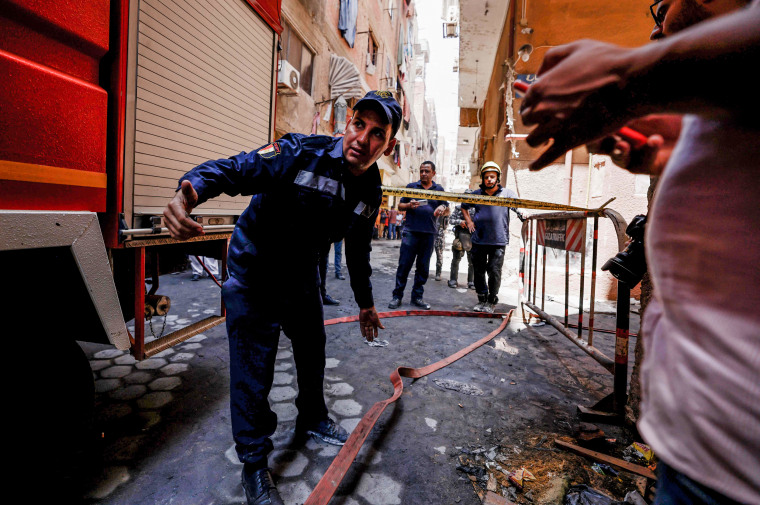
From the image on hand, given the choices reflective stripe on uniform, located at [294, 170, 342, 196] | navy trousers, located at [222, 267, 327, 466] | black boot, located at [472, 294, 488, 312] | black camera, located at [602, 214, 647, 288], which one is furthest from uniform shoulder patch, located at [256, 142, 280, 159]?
black boot, located at [472, 294, 488, 312]

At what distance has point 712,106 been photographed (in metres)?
0.55

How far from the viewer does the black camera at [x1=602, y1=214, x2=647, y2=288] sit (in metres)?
2.02

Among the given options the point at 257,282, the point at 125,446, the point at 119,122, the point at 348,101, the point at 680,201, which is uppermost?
the point at 348,101

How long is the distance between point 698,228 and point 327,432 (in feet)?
7.00

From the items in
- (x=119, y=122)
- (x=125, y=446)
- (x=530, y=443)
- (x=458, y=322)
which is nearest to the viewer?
(x=119, y=122)

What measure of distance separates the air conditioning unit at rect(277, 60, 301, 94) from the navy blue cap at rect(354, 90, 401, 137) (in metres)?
6.94

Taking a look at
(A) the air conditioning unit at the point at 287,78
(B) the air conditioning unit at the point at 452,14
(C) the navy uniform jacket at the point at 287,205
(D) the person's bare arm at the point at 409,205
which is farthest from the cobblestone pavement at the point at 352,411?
(B) the air conditioning unit at the point at 452,14

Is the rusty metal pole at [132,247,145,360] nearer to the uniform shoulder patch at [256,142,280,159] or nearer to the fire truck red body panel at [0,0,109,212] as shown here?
the fire truck red body panel at [0,0,109,212]

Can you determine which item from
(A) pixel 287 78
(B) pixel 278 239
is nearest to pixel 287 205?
(B) pixel 278 239

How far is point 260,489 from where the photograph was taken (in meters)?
1.64

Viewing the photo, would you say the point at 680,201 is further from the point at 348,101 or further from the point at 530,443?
the point at 348,101

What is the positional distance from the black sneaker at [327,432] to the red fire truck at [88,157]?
43.6 inches

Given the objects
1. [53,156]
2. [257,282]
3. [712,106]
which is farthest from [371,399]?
[712,106]

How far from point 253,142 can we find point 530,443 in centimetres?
340
